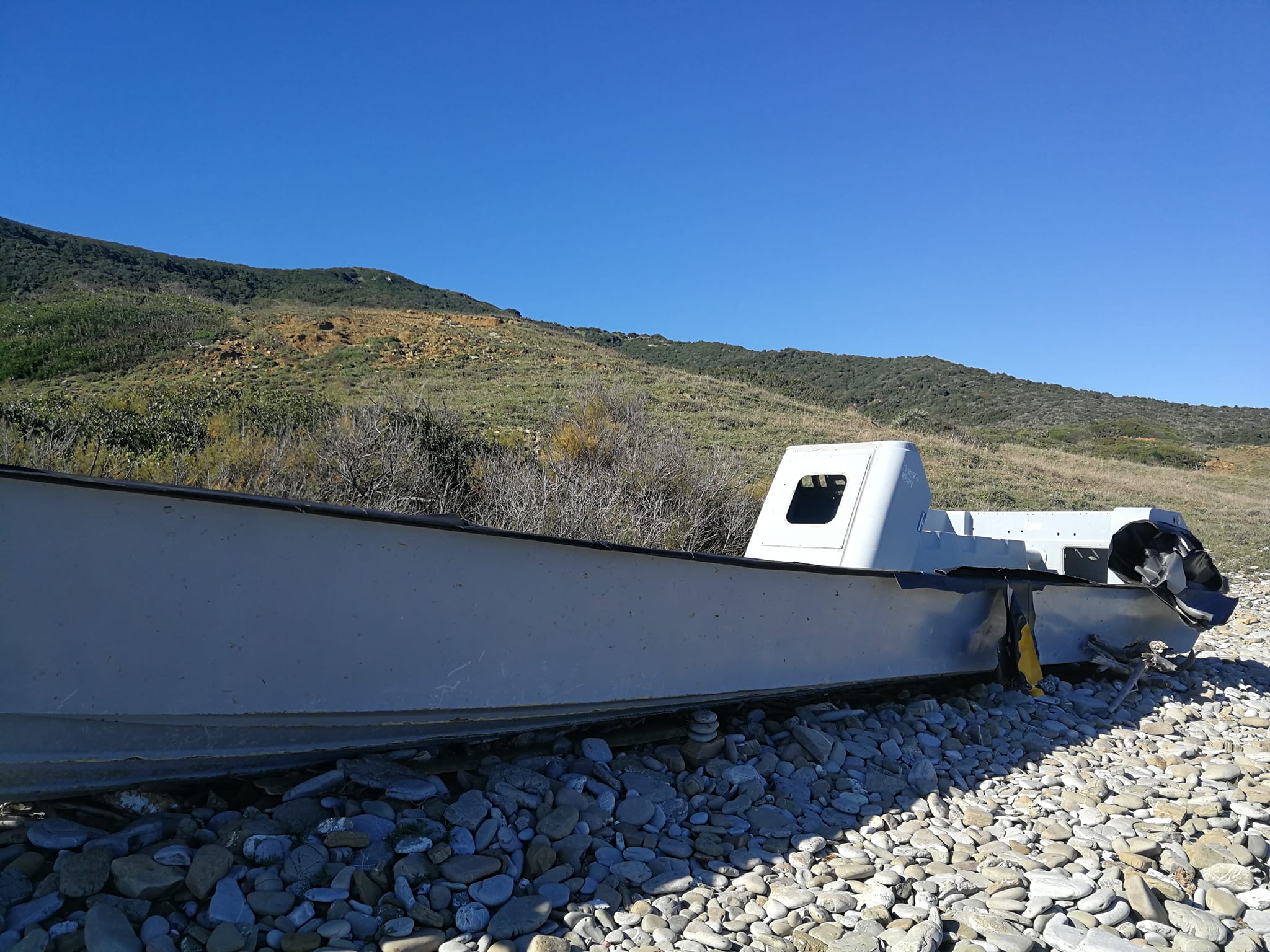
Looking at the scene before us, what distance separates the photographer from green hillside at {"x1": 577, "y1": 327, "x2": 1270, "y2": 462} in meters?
44.4

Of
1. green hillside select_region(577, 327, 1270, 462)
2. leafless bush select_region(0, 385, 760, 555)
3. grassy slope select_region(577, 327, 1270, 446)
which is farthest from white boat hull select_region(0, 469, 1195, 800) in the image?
grassy slope select_region(577, 327, 1270, 446)

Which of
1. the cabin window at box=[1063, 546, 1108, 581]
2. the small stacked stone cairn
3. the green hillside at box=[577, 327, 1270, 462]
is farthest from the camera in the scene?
the green hillside at box=[577, 327, 1270, 462]

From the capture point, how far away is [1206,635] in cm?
841

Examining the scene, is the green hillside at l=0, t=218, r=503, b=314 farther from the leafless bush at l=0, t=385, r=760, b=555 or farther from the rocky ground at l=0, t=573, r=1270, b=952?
the rocky ground at l=0, t=573, r=1270, b=952

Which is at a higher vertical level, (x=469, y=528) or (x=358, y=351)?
(x=358, y=351)

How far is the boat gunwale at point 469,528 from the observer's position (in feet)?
8.29

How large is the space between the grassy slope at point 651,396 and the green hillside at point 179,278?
1188 centimetres

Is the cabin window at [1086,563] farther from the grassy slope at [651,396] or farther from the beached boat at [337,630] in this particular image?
the grassy slope at [651,396]

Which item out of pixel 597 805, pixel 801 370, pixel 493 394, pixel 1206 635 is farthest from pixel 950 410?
pixel 597 805

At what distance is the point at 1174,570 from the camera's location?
5980 millimetres

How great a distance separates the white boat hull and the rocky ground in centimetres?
24

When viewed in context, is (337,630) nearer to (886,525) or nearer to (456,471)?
(886,525)

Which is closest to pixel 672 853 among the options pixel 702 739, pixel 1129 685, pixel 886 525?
pixel 702 739

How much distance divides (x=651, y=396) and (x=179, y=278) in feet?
121
